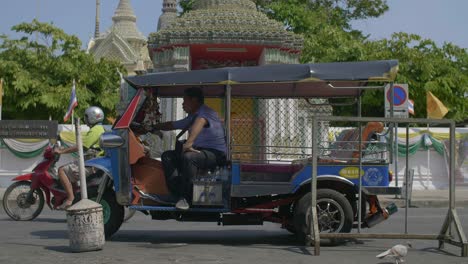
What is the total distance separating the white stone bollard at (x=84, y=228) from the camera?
25.4 ft

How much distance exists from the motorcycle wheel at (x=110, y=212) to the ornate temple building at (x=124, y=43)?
41804 mm

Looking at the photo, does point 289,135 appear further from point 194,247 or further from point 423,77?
point 423,77

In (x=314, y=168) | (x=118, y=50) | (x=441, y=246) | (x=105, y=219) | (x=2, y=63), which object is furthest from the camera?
(x=118, y=50)

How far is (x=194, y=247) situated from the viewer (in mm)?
8297

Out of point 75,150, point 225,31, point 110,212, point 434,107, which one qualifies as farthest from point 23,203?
point 434,107

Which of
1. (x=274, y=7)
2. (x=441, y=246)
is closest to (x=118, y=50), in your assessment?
(x=274, y=7)

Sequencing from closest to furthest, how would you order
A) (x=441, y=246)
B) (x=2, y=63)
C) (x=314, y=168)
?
1. (x=314, y=168)
2. (x=441, y=246)
3. (x=2, y=63)

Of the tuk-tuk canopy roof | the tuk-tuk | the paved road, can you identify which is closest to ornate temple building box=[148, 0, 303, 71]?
the paved road

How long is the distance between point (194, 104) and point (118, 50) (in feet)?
193

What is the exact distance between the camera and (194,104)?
883 cm

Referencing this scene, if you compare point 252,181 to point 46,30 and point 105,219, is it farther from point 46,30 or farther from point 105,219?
point 46,30

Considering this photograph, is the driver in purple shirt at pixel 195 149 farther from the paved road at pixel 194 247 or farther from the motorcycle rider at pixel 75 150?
the motorcycle rider at pixel 75 150

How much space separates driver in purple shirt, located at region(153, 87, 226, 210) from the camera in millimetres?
8484

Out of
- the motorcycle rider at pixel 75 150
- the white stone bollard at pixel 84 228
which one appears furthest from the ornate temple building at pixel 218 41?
the white stone bollard at pixel 84 228
